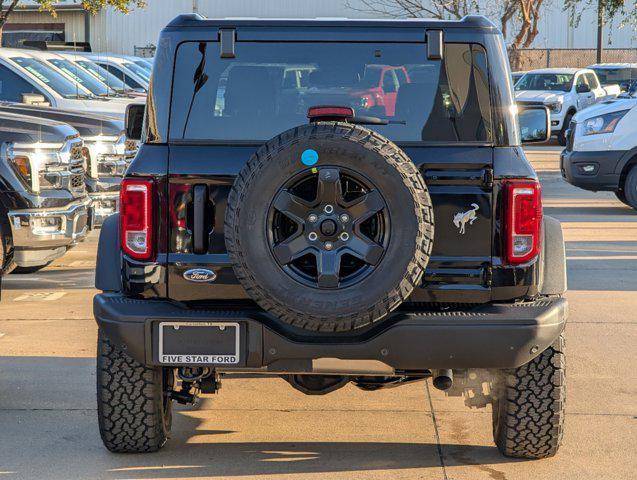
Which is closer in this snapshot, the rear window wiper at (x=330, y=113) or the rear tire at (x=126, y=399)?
the rear window wiper at (x=330, y=113)

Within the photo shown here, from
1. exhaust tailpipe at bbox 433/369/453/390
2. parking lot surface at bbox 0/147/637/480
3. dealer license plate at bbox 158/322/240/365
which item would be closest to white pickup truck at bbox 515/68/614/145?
parking lot surface at bbox 0/147/637/480

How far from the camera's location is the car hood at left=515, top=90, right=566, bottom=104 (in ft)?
94.0

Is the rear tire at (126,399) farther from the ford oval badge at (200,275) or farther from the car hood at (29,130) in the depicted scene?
the car hood at (29,130)

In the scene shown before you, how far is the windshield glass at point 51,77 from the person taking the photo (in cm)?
1372

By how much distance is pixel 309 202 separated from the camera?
15.2 ft

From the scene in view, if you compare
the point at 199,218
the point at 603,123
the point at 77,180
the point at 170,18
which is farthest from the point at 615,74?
the point at 199,218

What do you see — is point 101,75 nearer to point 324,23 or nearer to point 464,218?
point 324,23

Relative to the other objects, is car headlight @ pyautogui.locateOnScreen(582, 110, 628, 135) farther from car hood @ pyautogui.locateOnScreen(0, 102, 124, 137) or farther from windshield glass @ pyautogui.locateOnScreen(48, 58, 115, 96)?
car hood @ pyautogui.locateOnScreen(0, 102, 124, 137)

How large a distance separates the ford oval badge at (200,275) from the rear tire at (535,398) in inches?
50.9

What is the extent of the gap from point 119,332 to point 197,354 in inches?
12.7

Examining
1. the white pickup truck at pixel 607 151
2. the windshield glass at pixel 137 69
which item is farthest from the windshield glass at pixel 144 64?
the white pickup truck at pixel 607 151

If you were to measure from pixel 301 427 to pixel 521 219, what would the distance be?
5.25 ft

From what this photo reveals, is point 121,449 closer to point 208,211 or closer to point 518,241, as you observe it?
point 208,211

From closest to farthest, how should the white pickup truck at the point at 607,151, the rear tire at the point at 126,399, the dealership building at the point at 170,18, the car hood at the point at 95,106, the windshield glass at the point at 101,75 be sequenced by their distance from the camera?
the rear tire at the point at 126,399, the car hood at the point at 95,106, the white pickup truck at the point at 607,151, the windshield glass at the point at 101,75, the dealership building at the point at 170,18
